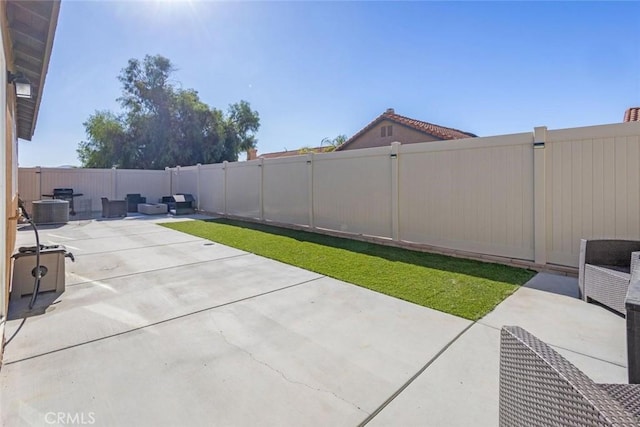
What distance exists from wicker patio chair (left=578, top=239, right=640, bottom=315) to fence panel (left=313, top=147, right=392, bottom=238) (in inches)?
152

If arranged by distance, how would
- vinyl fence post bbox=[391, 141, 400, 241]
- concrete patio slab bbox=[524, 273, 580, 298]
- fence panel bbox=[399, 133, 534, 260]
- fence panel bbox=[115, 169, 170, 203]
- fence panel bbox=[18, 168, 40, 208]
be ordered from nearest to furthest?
concrete patio slab bbox=[524, 273, 580, 298] → fence panel bbox=[399, 133, 534, 260] → vinyl fence post bbox=[391, 141, 400, 241] → fence panel bbox=[18, 168, 40, 208] → fence panel bbox=[115, 169, 170, 203]

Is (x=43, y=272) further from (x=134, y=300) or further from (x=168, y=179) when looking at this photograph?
(x=168, y=179)

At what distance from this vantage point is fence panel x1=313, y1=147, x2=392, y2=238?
7.46 meters

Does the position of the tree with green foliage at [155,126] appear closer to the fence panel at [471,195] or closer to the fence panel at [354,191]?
the fence panel at [354,191]

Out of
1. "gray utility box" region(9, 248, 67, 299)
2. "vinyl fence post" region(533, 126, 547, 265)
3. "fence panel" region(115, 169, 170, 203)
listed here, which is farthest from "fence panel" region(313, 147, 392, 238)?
"fence panel" region(115, 169, 170, 203)

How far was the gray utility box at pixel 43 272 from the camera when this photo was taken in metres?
4.01

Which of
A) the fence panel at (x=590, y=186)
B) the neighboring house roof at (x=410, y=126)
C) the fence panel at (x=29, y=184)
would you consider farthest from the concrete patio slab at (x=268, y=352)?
the fence panel at (x=29, y=184)

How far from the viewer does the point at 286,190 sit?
1027cm

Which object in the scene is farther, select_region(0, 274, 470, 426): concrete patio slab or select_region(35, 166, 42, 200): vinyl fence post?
select_region(35, 166, 42, 200): vinyl fence post

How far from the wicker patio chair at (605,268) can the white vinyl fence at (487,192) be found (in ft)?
3.51

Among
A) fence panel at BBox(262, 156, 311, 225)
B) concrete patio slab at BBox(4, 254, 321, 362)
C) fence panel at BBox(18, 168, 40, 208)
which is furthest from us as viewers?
fence panel at BBox(18, 168, 40, 208)

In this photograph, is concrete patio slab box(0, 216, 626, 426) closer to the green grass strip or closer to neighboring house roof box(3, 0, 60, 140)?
the green grass strip

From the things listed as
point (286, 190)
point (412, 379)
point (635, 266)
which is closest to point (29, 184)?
point (286, 190)

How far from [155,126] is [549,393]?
23.5 m
